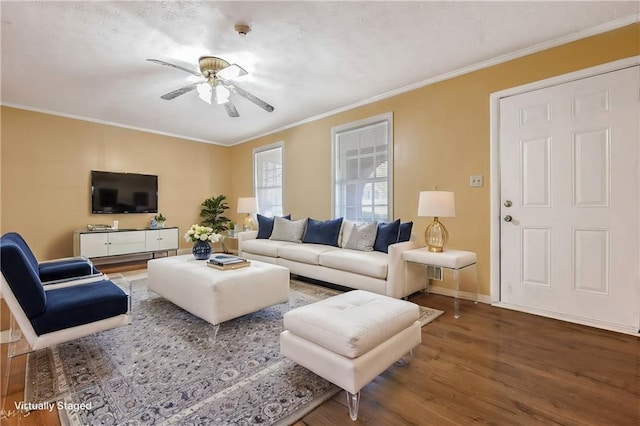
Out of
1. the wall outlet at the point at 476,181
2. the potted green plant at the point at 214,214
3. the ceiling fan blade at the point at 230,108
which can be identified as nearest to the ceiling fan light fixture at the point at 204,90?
the ceiling fan blade at the point at 230,108

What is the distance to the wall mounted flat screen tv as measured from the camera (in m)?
4.96

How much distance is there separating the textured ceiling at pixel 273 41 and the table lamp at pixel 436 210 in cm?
139

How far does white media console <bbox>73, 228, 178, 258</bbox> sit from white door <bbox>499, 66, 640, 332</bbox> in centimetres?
533

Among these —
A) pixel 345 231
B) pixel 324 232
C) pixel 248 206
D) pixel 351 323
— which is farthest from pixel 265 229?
pixel 351 323

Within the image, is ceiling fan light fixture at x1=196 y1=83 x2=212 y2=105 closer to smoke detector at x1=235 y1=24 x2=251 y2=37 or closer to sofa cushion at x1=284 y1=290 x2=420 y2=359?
smoke detector at x1=235 y1=24 x2=251 y2=37

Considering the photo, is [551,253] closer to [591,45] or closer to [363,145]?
[591,45]

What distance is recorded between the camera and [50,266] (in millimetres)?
2531

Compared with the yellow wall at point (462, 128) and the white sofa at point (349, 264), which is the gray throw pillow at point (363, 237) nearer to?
the white sofa at point (349, 264)

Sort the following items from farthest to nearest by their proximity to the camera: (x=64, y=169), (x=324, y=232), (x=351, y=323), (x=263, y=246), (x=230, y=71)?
(x=64, y=169) → (x=263, y=246) → (x=324, y=232) → (x=230, y=71) → (x=351, y=323)

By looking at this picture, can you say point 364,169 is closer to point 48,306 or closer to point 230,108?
point 230,108

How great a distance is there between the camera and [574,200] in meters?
2.56

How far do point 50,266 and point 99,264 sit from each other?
113 inches

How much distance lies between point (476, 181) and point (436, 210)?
1.98 ft

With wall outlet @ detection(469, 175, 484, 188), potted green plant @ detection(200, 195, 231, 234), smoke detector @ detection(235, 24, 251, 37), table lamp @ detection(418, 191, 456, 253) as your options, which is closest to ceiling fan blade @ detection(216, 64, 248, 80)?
smoke detector @ detection(235, 24, 251, 37)
